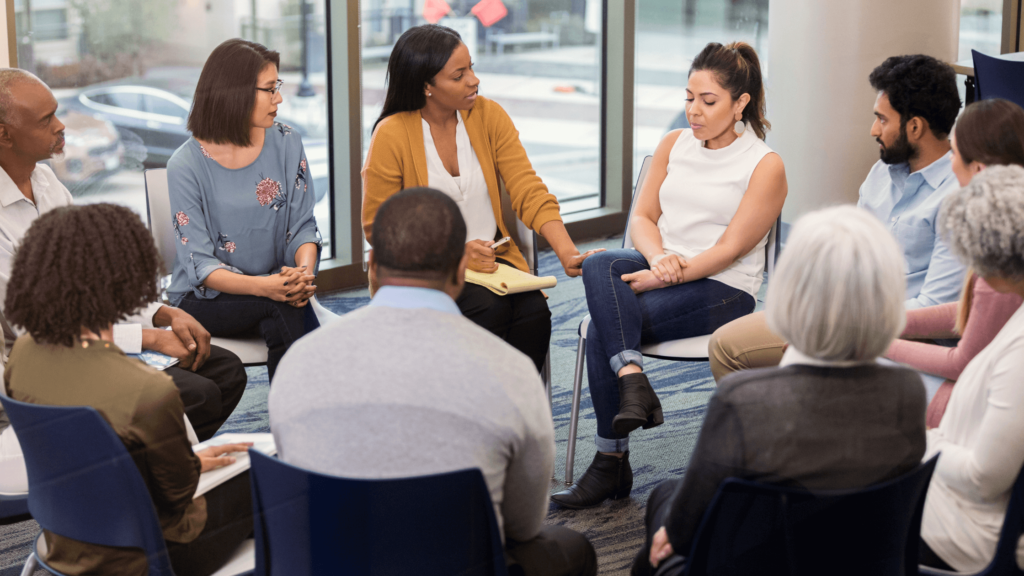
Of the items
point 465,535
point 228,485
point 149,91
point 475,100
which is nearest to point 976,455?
point 465,535

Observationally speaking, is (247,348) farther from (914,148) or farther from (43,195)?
(914,148)

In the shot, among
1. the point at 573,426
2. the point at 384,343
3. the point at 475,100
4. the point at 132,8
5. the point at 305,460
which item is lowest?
the point at 573,426

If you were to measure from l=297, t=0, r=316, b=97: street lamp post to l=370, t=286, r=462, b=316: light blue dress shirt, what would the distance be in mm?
3252

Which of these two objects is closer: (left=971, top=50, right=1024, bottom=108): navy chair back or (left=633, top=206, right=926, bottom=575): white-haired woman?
(left=633, top=206, right=926, bottom=575): white-haired woman

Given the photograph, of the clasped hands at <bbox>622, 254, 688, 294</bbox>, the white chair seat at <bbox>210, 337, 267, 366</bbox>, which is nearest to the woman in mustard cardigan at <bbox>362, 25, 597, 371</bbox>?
the clasped hands at <bbox>622, 254, 688, 294</bbox>

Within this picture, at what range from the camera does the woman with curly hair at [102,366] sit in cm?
140

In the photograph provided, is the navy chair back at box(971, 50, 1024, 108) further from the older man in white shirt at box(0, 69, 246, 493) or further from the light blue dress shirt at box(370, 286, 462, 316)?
the older man in white shirt at box(0, 69, 246, 493)

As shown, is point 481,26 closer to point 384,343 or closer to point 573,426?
point 573,426

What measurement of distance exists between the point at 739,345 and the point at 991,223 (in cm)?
80

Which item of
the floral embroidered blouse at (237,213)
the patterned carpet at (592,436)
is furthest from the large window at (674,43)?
the floral embroidered blouse at (237,213)

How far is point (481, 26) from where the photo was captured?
4.92 metres

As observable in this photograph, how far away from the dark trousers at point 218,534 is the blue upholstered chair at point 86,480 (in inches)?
1.3

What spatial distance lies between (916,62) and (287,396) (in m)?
1.84

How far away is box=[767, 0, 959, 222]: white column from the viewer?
11.9ft
